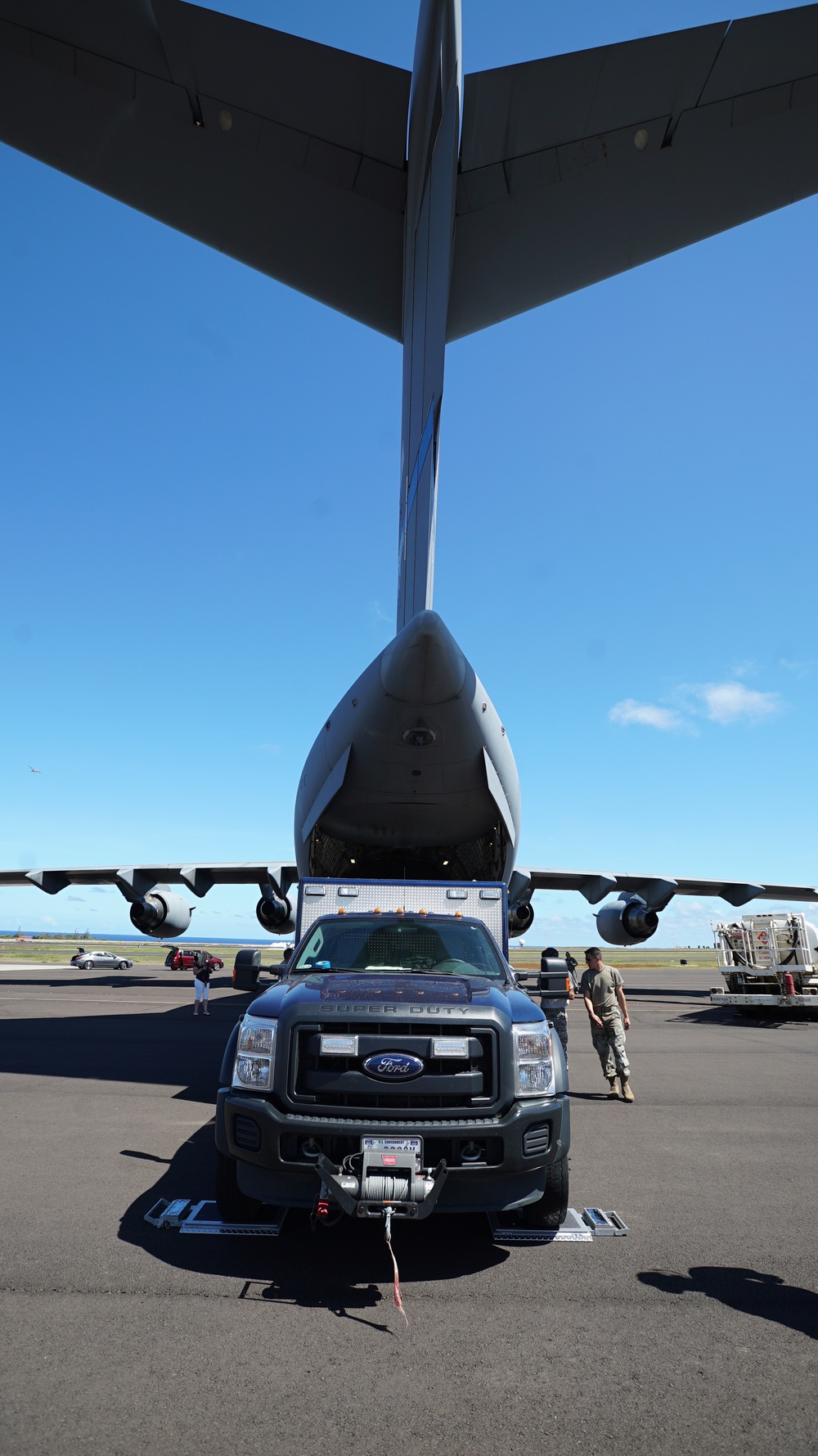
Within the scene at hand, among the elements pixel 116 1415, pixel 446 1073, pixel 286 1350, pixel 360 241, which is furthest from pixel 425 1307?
pixel 360 241

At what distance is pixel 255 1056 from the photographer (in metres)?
4.11

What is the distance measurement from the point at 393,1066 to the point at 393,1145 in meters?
0.34

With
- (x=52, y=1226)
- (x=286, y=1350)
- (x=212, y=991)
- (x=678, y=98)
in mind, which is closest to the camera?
(x=286, y=1350)

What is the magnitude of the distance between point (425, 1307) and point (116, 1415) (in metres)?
1.42

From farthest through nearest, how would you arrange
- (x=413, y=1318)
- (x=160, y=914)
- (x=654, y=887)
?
(x=654, y=887)
(x=160, y=914)
(x=413, y=1318)

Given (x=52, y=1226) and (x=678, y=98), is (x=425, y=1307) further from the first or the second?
(x=678, y=98)

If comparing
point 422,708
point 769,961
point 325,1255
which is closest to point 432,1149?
point 325,1255

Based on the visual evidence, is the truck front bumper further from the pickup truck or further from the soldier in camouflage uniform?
the soldier in camouflage uniform

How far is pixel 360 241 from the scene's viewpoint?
374 inches

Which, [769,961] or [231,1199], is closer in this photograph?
[231,1199]

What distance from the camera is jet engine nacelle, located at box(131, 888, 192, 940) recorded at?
22.0 meters

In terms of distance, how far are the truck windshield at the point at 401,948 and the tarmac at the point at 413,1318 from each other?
1486 millimetres

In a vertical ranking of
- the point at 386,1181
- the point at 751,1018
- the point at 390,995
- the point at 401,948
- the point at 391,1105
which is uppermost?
the point at 401,948

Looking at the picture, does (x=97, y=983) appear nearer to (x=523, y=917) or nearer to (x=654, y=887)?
(x=523, y=917)
